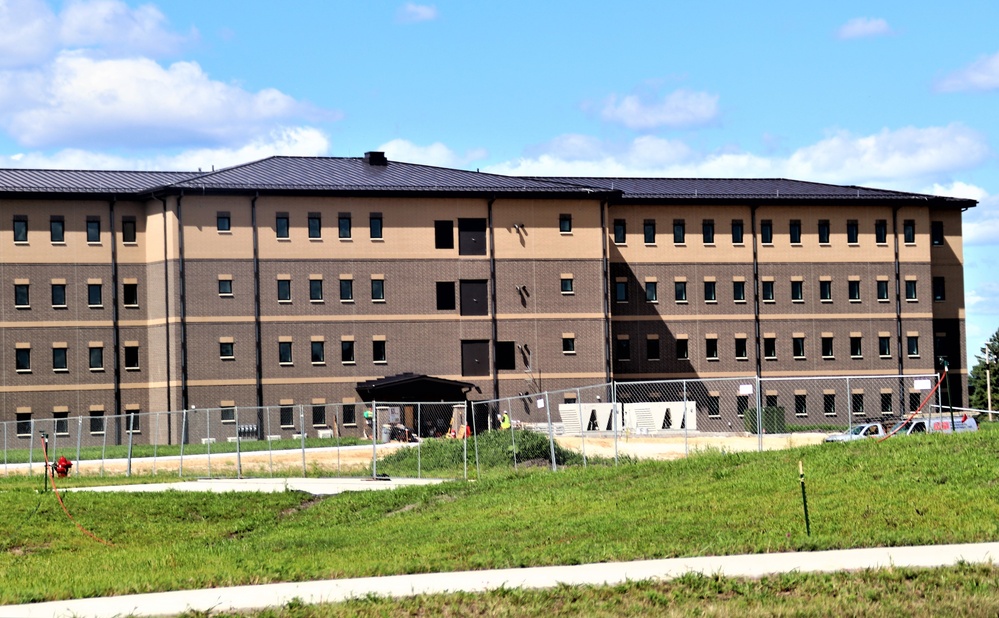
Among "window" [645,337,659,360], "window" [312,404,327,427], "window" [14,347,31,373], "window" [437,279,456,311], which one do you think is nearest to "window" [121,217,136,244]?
"window" [14,347,31,373]

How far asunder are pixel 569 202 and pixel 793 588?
5280 centimetres

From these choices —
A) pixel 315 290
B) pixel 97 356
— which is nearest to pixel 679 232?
pixel 315 290

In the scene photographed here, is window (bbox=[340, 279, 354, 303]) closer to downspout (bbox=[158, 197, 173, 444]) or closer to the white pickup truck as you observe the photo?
downspout (bbox=[158, 197, 173, 444])

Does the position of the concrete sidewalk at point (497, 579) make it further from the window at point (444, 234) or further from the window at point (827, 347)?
the window at point (827, 347)

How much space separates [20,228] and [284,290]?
487 inches

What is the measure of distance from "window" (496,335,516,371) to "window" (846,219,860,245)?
19.7 m

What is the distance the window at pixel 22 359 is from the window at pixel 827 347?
40149mm

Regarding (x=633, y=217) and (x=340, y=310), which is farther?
(x=633, y=217)

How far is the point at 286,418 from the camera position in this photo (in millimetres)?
62844

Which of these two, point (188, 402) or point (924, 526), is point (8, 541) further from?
point (188, 402)

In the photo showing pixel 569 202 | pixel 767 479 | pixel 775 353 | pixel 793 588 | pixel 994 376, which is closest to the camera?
pixel 793 588

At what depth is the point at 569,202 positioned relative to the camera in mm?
65938

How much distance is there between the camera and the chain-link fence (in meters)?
37.5

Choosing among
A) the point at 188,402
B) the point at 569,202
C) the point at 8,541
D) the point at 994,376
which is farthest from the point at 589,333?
the point at 8,541
